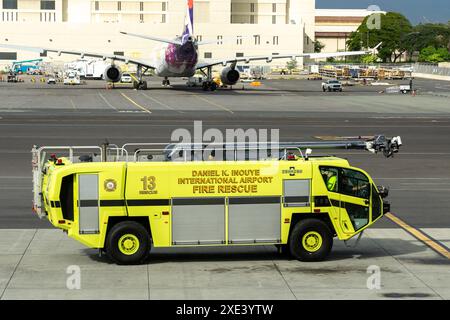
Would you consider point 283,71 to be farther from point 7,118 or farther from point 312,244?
point 312,244

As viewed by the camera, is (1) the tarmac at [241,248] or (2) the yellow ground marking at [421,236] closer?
(1) the tarmac at [241,248]

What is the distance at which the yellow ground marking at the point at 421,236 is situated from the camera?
82.0ft

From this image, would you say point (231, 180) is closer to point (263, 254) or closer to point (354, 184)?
point (263, 254)

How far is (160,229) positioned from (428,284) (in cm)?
651

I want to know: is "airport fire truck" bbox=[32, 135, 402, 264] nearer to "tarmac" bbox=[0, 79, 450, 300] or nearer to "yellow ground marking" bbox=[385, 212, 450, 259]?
"tarmac" bbox=[0, 79, 450, 300]

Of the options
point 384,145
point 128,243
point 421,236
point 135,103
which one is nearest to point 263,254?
point 128,243

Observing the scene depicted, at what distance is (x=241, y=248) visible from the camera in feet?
83.7

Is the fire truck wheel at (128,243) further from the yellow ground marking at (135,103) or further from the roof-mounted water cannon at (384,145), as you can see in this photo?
the yellow ground marking at (135,103)

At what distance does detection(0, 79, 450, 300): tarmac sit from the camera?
67.6ft

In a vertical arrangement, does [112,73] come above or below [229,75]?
above

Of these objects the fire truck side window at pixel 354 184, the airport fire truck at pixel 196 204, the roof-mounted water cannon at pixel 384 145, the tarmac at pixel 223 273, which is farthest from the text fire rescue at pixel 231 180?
the roof-mounted water cannon at pixel 384 145

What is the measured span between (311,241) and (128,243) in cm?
455

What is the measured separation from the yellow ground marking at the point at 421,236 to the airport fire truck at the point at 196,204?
302 centimetres
